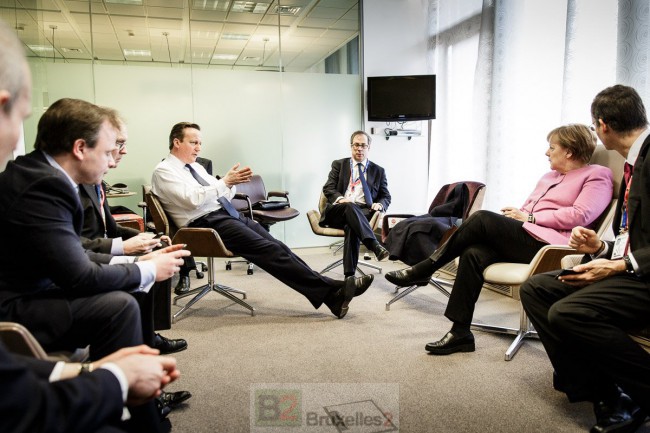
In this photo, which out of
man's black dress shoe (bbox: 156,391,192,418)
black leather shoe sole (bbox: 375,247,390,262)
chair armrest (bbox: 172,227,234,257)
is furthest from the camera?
black leather shoe sole (bbox: 375,247,390,262)

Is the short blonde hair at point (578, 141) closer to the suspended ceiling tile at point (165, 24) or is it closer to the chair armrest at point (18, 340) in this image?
the chair armrest at point (18, 340)

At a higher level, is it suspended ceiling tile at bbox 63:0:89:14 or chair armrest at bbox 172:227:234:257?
suspended ceiling tile at bbox 63:0:89:14

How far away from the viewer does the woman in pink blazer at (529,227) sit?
2553 mm

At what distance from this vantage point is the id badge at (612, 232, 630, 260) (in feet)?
6.48

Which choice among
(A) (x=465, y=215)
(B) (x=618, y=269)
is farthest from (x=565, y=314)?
(A) (x=465, y=215)

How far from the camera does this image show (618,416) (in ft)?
5.76

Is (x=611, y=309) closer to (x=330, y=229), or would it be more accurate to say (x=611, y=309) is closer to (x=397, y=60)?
(x=330, y=229)

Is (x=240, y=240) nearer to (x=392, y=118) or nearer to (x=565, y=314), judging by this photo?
(x=565, y=314)

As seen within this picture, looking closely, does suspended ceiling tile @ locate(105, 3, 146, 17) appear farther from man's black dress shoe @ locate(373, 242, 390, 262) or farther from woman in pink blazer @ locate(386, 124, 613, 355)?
woman in pink blazer @ locate(386, 124, 613, 355)

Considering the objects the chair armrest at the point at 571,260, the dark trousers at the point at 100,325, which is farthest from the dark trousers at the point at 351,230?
the dark trousers at the point at 100,325

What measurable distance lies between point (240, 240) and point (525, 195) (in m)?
2.43

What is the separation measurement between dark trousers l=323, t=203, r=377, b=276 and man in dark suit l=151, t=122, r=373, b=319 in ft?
2.77

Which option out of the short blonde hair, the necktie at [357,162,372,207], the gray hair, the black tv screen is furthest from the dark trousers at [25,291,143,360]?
the black tv screen

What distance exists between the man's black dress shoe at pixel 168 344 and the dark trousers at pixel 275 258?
721mm
